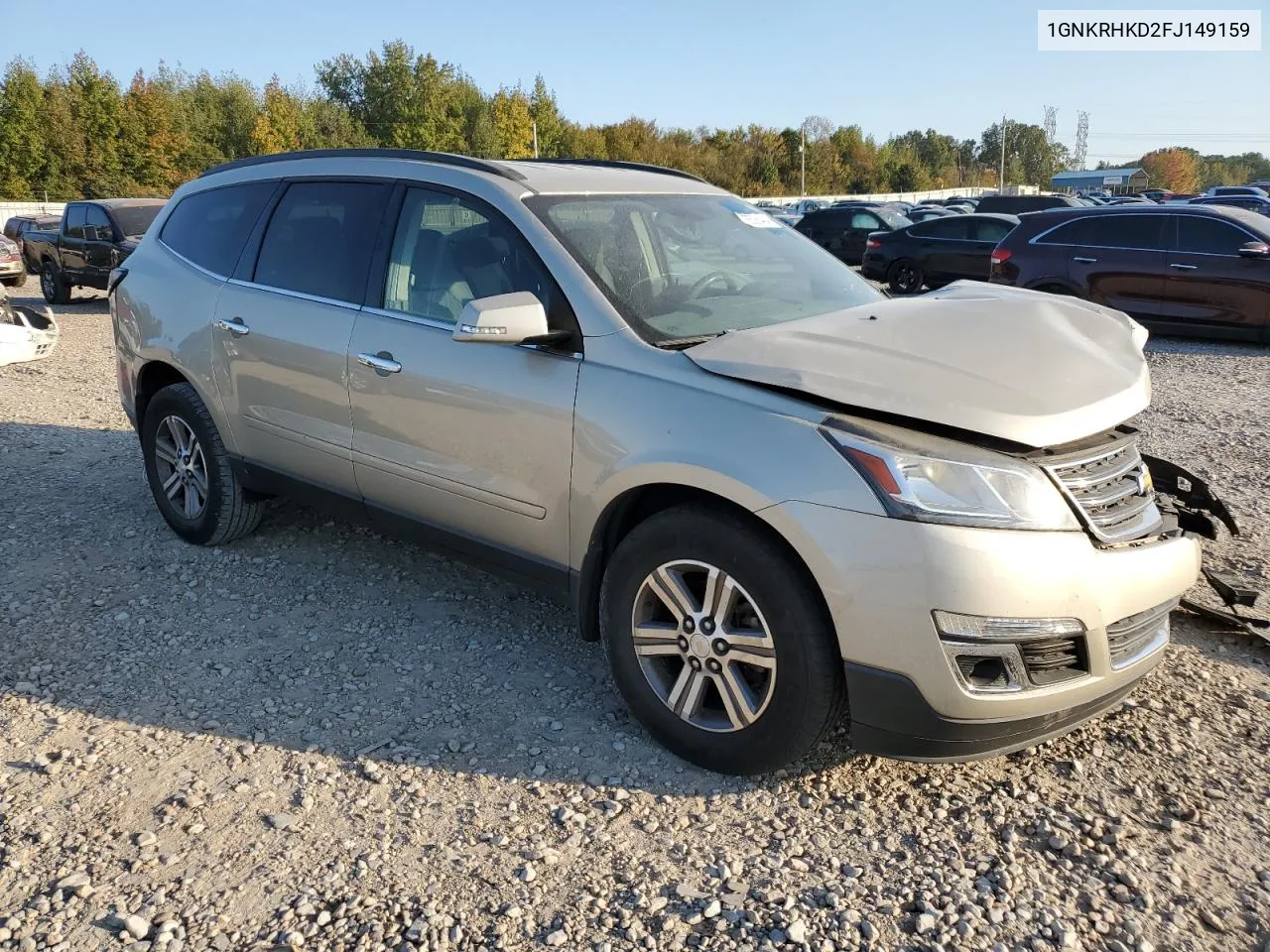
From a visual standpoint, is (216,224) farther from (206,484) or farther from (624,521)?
(624,521)

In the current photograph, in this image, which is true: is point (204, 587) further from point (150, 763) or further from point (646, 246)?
point (646, 246)

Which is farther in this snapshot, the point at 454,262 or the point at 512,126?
the point at 512,126

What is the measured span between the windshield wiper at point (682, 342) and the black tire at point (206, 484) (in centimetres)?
254

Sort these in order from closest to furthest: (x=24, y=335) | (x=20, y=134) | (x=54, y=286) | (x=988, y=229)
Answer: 1. (x=24, y=335)
2. (x=54, y=286)
3. (x=988, y=229)
4. (x=20, y=134)

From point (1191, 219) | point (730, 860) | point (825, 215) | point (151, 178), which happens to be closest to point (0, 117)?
point (151, 178)

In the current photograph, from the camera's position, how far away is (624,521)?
324 centimetres

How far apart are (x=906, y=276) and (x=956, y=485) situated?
50.4ft

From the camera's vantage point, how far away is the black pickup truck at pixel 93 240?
1405 cm

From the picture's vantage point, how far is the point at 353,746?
3225 mm

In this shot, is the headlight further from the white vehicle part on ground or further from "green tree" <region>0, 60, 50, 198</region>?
"green tree" <region>0, 60, 50, 198</region>

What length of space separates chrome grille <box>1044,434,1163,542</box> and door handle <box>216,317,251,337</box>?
10.9 ft

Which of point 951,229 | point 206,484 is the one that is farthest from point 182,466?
point 951,229

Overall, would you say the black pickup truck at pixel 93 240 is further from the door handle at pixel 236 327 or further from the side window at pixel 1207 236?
the side window at pixel 1207 236

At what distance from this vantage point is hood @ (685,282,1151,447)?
8.71ft
